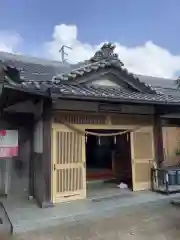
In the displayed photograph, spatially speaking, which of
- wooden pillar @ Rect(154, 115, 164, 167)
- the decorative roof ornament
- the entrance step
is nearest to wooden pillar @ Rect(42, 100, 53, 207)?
the entrance step

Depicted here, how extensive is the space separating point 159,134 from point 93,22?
5438mm

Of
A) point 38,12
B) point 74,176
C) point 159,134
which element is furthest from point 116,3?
point 74,176

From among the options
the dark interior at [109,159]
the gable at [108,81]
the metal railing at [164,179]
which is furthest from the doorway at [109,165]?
the gable at [108,81]

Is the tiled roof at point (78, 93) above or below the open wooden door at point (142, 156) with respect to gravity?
above

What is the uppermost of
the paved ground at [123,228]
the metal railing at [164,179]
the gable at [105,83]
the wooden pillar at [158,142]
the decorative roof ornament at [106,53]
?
the decorative roof ornament at [106,53]

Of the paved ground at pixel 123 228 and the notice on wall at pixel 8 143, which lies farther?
the notice on wall at pixel 8 143

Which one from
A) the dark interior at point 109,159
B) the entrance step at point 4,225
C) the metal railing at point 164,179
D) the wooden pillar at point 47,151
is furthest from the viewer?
the dark interior at point 109,159

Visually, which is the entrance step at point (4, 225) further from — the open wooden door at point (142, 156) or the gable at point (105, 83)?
the gable at point (105, 83)

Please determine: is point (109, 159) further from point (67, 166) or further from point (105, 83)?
point (67, 166)

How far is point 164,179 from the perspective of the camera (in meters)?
7.37

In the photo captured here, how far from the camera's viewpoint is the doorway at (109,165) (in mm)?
8148

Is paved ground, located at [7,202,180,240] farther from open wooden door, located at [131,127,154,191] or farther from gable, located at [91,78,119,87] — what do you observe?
gable, located at [91,78,119,87]

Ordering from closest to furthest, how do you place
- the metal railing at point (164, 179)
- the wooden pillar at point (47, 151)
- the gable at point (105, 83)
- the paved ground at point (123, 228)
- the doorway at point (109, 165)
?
the paved ground at point (123, 228) < the wooden pillar at point (47, 151) < the metal railing at point (164, 179) < the gable at point (105, 83) < the doorway at point (109, 165)

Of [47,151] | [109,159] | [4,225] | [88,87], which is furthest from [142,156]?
[4,225]
